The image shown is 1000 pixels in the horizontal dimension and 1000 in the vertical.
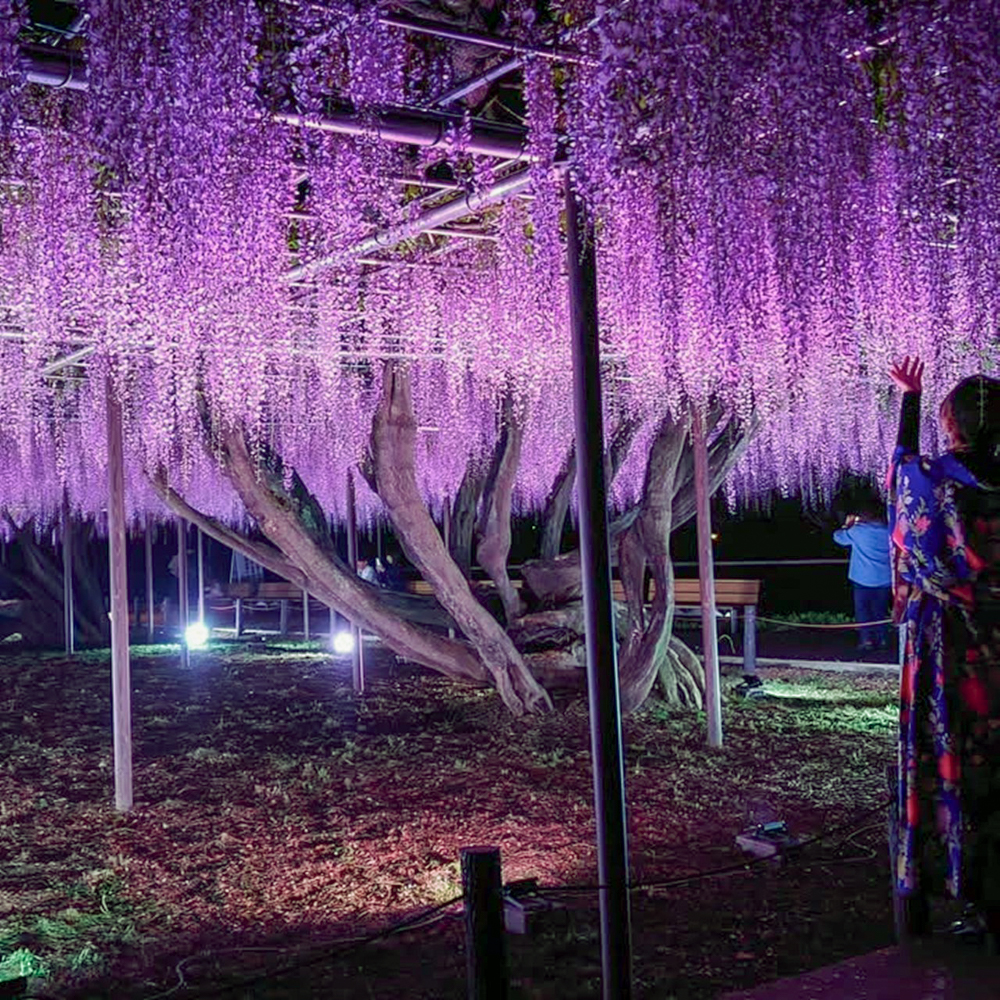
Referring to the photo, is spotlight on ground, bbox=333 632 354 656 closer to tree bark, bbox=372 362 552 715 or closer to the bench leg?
the bench leg

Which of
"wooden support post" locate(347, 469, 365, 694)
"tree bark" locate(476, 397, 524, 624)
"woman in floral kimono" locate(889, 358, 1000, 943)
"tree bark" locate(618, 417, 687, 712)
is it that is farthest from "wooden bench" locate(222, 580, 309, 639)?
"woman in floral kimono" locate(889, 358, 1000, 943)

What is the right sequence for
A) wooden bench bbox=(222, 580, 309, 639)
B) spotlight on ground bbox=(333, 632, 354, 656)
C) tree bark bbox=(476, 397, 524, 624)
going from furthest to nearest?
1. wooden bench bbox=(222, 580, 309, 639)
2. spotlight on ground bbox=(333, 632, 354, 656)
3. tree bark bbox=(476, 397, 524, 624)

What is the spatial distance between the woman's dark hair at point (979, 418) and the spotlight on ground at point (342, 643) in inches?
439

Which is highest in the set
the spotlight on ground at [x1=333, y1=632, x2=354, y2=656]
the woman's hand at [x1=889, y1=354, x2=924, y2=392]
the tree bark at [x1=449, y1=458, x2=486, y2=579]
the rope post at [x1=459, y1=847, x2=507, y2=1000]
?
the woman's hand at [x1=889, y1=354, x2=924, y2=392]

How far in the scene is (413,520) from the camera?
25.1 feet

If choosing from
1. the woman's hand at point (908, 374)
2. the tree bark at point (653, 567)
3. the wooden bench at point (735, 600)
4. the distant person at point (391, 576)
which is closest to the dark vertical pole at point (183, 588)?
the distant person at point (391, 576)

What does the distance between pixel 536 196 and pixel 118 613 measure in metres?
2.96

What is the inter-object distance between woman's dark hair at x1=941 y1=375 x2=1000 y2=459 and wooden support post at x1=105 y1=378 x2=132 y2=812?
3.86 metres

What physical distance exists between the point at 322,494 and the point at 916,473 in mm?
10677

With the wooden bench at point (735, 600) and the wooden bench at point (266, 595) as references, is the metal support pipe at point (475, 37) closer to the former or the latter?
the wooden bench at point (735, 600)

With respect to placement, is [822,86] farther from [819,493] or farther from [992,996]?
[819,493]

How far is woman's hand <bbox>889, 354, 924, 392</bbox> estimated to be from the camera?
3.27m

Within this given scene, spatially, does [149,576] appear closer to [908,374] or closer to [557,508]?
[557,508]

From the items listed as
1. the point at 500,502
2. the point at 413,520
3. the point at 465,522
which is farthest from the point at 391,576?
the point at 413,520
